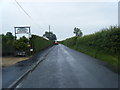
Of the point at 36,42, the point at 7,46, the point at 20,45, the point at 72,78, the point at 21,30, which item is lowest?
the point at 72,78

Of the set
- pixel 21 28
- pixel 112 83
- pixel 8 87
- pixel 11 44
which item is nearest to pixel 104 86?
pixel 112 83

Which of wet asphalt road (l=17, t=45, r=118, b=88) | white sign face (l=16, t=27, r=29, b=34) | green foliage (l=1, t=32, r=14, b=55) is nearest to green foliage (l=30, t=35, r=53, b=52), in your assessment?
white sign face (l=16, t=27, r=29, b=34)

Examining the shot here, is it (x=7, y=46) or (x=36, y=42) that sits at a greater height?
(x=36, y=42)

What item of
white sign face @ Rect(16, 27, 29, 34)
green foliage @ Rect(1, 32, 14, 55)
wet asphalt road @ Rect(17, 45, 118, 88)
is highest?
white sign face @ Rect(16, 27, 29, 34)

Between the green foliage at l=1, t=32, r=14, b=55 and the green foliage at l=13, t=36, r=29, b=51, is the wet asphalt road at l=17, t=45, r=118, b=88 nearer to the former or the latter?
the green foliage at l=13, t=36, r=29, b=51

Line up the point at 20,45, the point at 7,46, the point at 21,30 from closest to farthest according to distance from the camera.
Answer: the point at 7,46
the point at 20,45
the point at 21,30

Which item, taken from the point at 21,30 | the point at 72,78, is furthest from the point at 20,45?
the point at 72,78

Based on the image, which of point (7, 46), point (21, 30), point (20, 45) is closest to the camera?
point (7, 46)

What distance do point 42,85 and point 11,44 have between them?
39.5 ft

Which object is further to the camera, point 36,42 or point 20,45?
point 36,42

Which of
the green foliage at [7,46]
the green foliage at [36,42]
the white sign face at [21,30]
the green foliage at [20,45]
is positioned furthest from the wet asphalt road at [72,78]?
the white sign face at [21,30]

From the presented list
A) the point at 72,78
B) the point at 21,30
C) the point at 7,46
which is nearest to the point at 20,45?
the point at 7,46

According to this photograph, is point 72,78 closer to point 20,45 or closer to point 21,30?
point 20,45

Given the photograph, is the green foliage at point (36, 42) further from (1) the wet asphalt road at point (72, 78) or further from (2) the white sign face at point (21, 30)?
(1) the wet asphalt road at point (72, 78)
